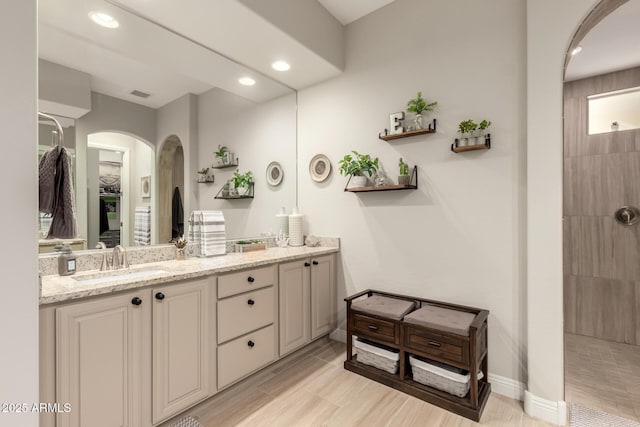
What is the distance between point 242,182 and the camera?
9.18 ft

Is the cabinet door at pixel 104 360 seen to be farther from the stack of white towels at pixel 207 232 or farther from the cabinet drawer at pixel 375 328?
the cabinet drawer at pixel 375 328

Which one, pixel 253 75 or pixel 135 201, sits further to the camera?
pixel 253 75

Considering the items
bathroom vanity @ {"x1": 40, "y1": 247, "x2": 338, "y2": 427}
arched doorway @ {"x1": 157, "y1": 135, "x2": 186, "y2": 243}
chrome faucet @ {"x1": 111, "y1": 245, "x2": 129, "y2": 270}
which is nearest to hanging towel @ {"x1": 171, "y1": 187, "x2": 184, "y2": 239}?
arched doorway @ {"x1": 157, "y1": 135, "x2": 186, "y2": 243}

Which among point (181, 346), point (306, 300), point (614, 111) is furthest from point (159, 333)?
point (614, 111)

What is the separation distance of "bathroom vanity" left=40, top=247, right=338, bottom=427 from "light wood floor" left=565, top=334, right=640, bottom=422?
2024mm

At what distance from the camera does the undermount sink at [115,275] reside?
165 centimetres

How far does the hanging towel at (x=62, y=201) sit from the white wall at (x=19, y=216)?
0.24 metres

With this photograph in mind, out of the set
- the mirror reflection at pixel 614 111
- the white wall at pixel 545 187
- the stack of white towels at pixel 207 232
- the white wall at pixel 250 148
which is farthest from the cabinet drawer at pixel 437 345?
the mirror reflection at pixel 614 111

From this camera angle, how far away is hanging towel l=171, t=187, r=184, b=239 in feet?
7.39

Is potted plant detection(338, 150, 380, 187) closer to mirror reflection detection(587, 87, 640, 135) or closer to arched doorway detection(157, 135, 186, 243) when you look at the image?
arched doorway detection(157, 135, 186, 243)

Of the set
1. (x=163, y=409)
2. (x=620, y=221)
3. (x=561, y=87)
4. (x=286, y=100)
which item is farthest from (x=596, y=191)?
(x=163, y=409)

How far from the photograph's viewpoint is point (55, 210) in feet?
4.58

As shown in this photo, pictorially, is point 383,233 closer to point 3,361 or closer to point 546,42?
point 546,42

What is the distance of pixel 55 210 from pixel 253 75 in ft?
6.38
